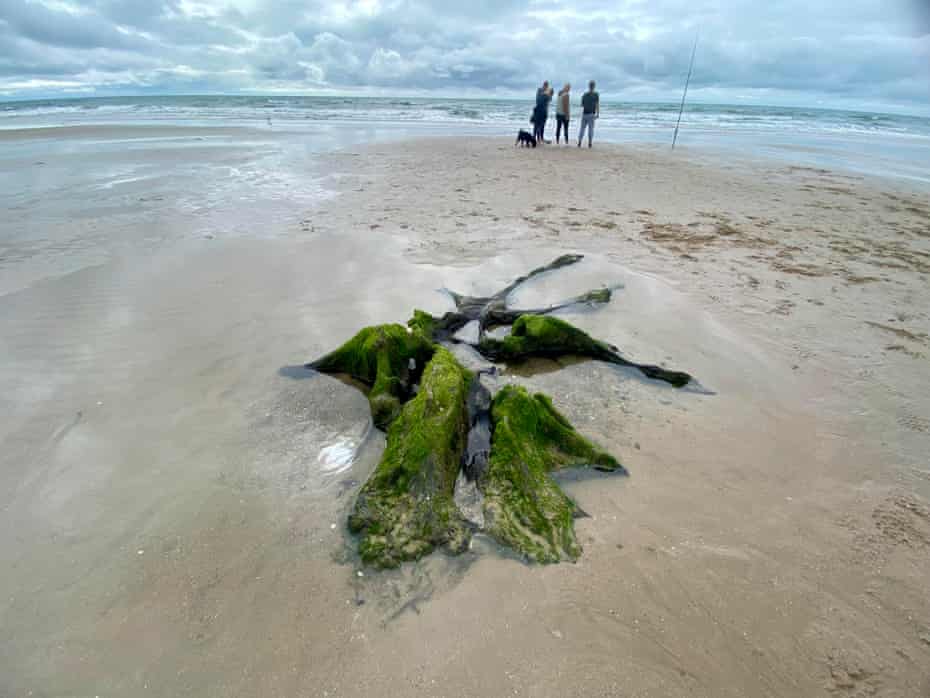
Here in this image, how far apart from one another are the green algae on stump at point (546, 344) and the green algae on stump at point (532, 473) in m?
1.13

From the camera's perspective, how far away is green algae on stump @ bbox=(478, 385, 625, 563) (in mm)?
2672

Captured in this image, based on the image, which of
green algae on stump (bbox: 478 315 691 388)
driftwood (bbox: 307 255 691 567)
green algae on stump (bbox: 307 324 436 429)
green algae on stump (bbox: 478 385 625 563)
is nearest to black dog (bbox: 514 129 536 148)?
Result: green algae on stump (bbox: 478 315 691 388)

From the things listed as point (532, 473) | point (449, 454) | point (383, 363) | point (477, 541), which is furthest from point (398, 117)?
point (477, 541)

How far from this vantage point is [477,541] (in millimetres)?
2674

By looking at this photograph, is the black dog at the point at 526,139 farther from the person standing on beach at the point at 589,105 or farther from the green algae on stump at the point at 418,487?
the green algae on stump at the point at 418,487

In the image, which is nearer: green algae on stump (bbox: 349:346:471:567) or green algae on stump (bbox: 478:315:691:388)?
green algae on stump (bbox: 349:346:471:567)

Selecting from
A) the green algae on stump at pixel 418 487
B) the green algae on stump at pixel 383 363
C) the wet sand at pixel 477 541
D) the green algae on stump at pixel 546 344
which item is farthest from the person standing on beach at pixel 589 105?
the green algae on stump at pixel 418 487

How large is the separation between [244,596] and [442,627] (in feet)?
3.30

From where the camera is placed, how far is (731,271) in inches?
262

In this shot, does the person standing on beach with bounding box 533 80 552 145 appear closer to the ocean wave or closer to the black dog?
the black dog

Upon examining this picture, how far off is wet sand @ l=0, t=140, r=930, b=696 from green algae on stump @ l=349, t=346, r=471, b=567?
0.51ft

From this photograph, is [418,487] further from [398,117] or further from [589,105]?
[398,117]

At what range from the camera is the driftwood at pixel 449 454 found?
266 centimetres

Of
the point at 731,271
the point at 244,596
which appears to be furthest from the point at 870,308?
the point at 244,596
